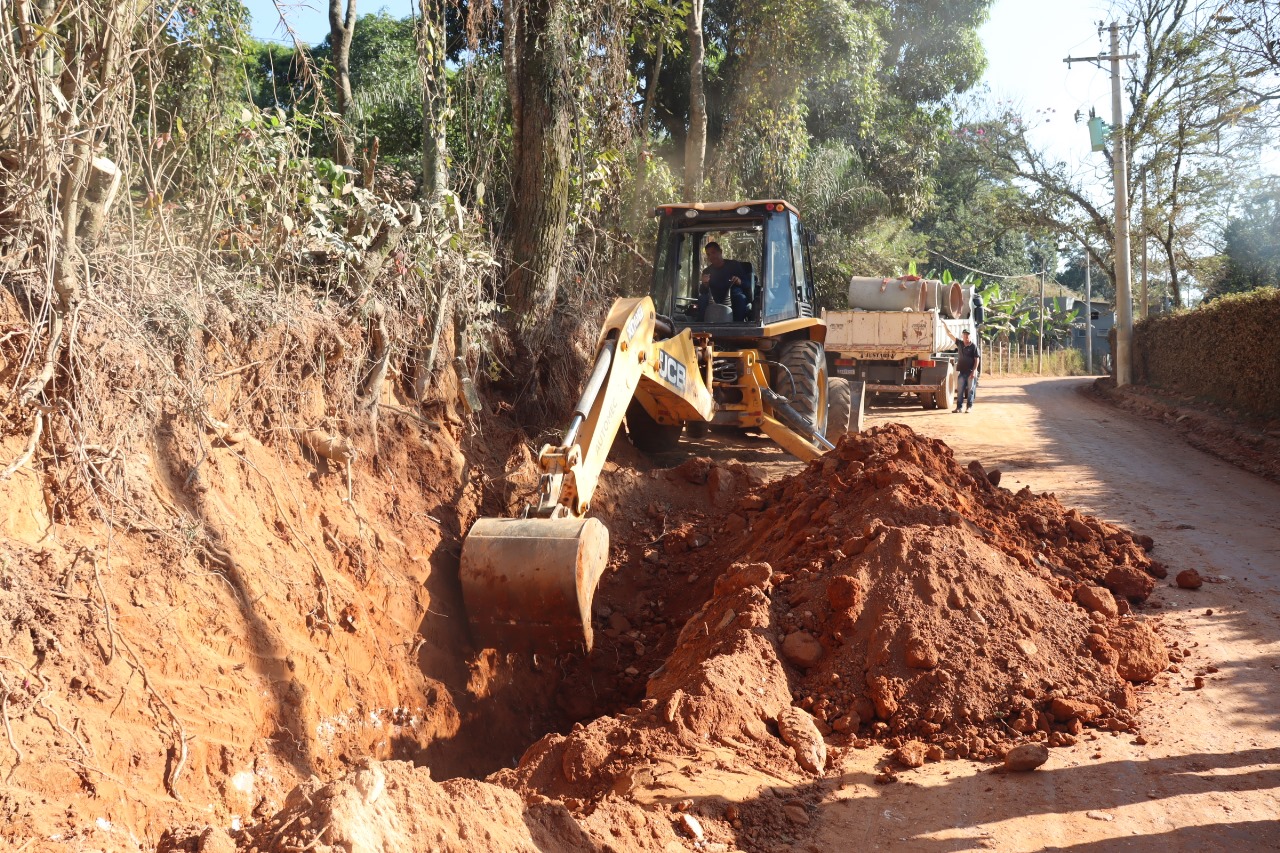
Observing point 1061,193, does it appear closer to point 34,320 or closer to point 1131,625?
point 1131,625

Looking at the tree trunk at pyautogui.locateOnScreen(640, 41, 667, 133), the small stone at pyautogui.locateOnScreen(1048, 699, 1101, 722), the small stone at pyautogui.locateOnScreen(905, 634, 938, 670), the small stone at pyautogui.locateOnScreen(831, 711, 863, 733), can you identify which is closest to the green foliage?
the small stone at pyautogui.locateOnScreen(831, 711, 863, 733)

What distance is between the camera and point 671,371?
7348mm

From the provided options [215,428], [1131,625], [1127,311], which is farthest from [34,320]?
[1127,311]

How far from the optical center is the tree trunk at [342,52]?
9.15 m

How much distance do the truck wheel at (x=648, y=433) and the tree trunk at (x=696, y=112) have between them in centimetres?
649

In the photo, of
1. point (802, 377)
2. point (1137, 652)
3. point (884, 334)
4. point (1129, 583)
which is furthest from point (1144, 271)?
point (1137, 652)

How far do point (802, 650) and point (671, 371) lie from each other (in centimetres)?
286

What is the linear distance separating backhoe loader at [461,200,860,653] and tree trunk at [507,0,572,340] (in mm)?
1077

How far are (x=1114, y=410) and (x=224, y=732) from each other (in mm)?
17903

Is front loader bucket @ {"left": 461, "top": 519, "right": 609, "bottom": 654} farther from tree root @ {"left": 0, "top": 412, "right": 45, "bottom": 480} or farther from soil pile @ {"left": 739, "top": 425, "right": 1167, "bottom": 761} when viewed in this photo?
tree root @ {"left": 0, "top": 412, "right": 45, "bottom": 480}

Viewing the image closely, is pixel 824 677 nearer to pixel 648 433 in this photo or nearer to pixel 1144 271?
pixel 648 433

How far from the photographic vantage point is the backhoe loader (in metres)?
5.21

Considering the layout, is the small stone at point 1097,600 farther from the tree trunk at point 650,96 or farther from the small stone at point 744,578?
the tree trunk at point 650,96

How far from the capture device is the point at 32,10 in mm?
4082
